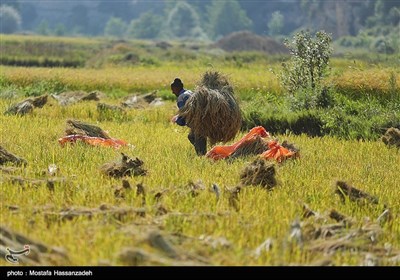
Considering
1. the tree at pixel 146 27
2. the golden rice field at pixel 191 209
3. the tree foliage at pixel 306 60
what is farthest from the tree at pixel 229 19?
the golden rice field at pixel 191 209

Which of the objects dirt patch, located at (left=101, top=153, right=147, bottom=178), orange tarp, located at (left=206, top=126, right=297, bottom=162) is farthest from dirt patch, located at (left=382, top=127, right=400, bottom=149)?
dirt patch, located at (left=101, top=153, right=147, bottom=178)

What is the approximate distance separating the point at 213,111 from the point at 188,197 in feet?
9.37

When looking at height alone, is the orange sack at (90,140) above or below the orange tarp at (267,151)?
below

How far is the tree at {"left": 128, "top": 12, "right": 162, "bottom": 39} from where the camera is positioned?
5172 inches

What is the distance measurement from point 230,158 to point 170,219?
3.79 meters

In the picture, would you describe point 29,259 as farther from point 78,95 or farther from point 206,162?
point 78,95

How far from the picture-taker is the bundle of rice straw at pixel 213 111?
9000mm

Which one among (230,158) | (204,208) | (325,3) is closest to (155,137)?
(230,158)

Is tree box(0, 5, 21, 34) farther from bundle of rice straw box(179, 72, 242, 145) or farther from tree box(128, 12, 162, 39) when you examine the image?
bundle of rice straw box(179, 72, 242, 145)

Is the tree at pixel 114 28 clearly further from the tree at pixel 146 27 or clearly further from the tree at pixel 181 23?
the tree at pixel 181 23

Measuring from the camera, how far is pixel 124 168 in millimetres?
7469

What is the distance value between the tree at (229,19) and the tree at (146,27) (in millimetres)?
10029

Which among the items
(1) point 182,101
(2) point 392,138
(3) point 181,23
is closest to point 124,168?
(1) point 182,101

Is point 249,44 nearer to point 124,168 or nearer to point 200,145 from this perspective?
point 200,145
